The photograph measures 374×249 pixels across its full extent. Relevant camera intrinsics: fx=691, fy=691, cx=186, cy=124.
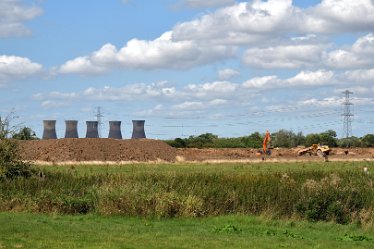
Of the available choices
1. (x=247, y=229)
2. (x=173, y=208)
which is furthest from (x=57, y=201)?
(x=247, y=229)

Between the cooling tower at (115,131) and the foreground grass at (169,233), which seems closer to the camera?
the foreground grass at (169,233)

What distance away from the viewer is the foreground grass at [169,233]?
18.3 meters

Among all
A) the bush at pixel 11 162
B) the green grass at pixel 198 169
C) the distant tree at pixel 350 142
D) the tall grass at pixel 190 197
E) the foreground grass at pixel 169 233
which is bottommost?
the foreground grass at pixel 169 233

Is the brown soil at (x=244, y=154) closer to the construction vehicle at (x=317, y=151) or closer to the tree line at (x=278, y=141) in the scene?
the construction vehicle at (x=317, y=151)

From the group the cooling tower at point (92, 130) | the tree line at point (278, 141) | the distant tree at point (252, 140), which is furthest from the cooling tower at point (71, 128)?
the distant tree at point (252, 140)

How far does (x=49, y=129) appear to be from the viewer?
88750 millimetres

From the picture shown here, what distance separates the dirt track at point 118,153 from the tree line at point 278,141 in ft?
79.4

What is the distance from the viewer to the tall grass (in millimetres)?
26938

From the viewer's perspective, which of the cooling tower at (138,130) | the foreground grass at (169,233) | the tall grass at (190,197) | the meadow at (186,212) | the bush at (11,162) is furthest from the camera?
the cooling tower at (138,130)

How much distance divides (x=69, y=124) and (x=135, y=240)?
71.4 metres

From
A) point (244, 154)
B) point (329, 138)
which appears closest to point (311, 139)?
point (329, 138)

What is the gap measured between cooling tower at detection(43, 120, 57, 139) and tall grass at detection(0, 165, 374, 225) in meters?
55.2

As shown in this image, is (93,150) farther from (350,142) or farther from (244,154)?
(350,142)

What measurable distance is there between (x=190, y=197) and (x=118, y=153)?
173 feet
